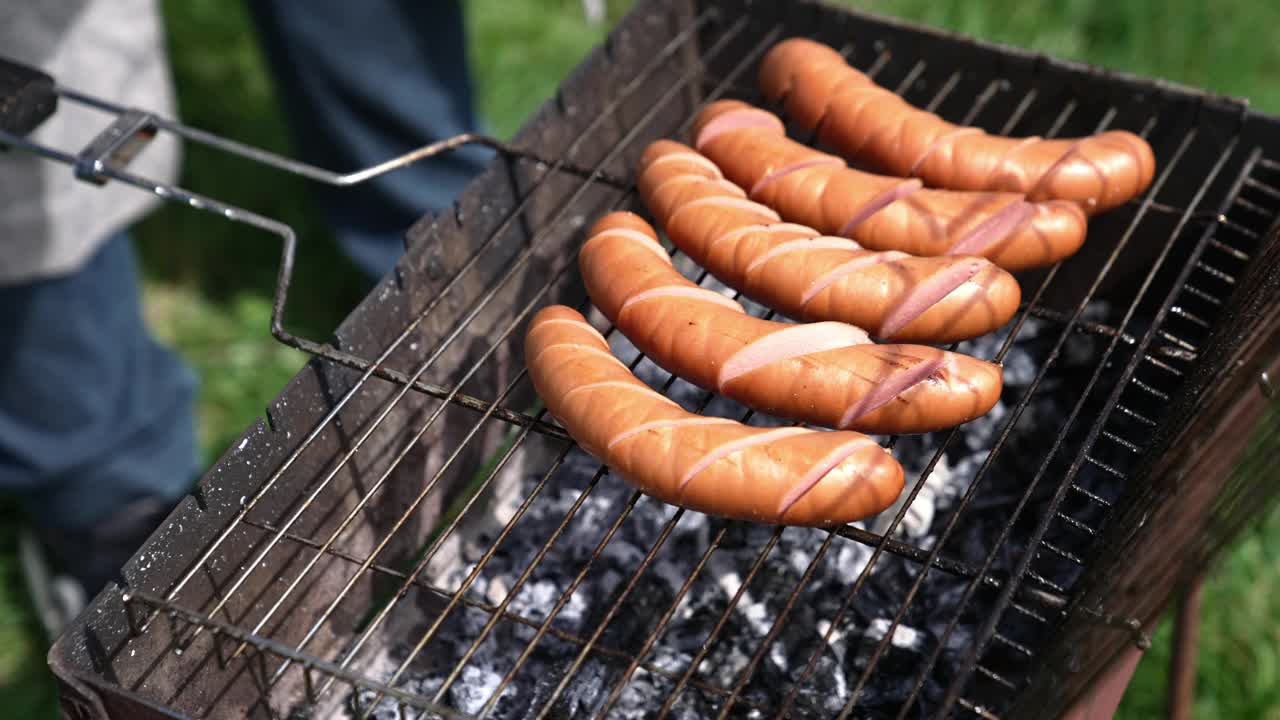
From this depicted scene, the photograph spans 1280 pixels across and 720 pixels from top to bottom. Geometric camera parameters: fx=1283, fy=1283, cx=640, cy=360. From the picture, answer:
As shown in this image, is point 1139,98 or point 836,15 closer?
point 1139,98

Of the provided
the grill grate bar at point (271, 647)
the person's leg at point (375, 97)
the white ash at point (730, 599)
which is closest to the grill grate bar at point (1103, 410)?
the white ash at point (730, 599)

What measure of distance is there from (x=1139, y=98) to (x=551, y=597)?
1.81 metres

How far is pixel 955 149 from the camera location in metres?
2.77

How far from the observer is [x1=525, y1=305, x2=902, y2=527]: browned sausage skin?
84.3 inches

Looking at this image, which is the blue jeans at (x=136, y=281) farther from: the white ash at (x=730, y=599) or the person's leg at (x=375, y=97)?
the white ash at (x=730, y=599)

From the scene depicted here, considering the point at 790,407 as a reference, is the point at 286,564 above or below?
below

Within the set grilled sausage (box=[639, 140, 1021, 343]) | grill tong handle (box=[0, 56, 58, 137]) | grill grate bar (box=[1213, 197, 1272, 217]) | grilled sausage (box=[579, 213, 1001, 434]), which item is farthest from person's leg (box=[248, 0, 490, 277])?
grill grate bar (box=[1213, 197, 1272, 217])

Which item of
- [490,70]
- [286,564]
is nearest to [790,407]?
[286,564]

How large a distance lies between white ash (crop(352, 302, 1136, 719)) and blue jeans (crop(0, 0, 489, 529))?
154 centimetres

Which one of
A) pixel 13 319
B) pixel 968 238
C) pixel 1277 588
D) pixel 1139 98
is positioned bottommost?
pixel 13 319

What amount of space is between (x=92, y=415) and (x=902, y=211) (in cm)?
254

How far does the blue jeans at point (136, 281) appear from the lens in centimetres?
375

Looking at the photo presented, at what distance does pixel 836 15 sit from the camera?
333 centimetres

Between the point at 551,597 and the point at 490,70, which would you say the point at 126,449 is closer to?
the point at 551,597
